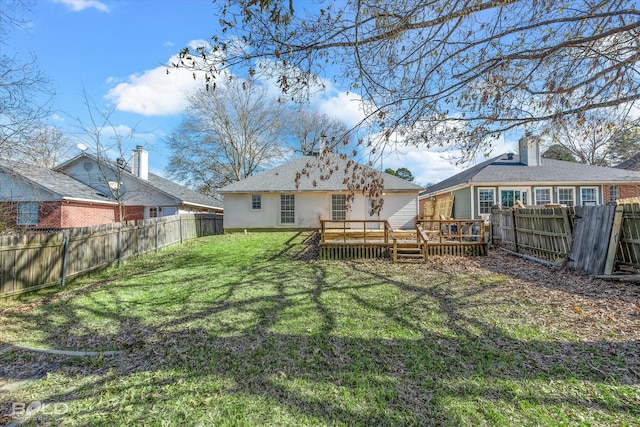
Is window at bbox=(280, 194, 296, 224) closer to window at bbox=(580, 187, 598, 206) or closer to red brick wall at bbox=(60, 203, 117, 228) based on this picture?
red brick wall at bbox=(60, 203, 117, 228)

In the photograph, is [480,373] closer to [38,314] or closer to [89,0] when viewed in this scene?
[38,314]

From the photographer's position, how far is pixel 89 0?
6816 mm

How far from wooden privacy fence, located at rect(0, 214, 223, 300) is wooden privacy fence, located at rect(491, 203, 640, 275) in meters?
Answer: 12.3

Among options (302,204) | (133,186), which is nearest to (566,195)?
(302,204)

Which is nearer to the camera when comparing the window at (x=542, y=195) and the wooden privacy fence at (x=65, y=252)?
the wooden privacy fence at (x=65, y=252)

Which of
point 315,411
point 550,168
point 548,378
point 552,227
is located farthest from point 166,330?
point 550,168

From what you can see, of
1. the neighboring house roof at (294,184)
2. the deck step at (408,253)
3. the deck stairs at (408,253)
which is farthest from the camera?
the neighboring house roof at (294,184)

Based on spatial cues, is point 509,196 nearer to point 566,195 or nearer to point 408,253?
point 566,195

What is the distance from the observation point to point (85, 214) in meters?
17.4

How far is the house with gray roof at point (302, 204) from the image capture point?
1583cm

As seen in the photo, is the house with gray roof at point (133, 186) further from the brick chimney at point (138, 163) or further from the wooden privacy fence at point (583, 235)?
the wooden privacy fence at point (583, 235)

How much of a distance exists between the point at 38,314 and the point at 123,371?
11.4 feet

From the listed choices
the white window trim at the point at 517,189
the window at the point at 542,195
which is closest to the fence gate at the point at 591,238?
the white window trim at the point at 517,189

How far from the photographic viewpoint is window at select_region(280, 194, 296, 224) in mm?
16406
